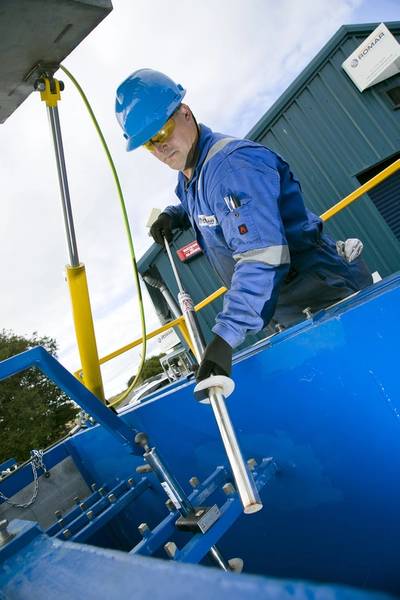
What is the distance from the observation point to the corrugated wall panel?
23.3 ft

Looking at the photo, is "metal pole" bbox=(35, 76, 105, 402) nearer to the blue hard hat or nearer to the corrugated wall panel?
the blue hard hat

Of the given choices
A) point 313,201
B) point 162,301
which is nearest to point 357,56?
point 313,201

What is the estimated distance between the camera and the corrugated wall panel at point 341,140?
7.10 meters

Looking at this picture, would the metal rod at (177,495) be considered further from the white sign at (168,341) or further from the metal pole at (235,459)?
the white sign at (168,341)

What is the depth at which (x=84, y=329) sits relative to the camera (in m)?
1.97

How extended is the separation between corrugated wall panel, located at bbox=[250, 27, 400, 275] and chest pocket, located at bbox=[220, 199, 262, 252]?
6183 mm

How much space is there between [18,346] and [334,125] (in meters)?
22.8

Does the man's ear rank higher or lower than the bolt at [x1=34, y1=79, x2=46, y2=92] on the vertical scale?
lower

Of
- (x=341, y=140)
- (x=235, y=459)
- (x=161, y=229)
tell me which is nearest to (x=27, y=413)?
(x=341, y=140)

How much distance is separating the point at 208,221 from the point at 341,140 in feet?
21.4

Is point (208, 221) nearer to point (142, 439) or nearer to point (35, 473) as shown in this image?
point (142, 439)

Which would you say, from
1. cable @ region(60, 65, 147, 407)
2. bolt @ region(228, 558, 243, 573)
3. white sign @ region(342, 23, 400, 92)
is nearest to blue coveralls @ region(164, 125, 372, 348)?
cable @ region(60, 65, 147, 407)

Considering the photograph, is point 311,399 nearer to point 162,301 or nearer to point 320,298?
point 320,298

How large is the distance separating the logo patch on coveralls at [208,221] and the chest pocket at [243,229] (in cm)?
38
